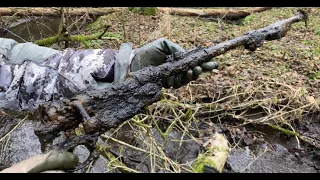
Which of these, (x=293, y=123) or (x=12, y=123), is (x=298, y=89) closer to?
(x=293, y=123)

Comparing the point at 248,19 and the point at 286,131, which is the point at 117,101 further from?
the point at 248,19

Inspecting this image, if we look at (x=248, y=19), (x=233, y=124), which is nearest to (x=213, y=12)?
(x=248, y=19)

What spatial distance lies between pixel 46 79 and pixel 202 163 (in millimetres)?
1486

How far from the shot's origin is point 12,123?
4.32 metres

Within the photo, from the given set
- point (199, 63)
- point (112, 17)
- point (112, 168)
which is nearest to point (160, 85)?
point (199, 63)

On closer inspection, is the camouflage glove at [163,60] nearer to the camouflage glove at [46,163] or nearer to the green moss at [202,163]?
the green moss at [202,163]

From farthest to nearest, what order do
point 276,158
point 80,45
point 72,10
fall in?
point 72,10, point 80,45, point 276,158

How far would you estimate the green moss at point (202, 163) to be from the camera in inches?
123

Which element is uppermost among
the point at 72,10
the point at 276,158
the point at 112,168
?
the point at 72,10

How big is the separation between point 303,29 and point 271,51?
1378 millimetres

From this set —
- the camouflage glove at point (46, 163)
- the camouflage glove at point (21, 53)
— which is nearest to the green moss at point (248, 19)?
the camouflage glove at point (21, 53)

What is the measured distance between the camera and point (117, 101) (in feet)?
7.85

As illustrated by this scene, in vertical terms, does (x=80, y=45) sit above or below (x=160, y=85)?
below

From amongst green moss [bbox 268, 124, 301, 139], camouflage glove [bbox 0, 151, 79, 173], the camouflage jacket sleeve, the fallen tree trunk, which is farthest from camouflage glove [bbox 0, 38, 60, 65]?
the fallen tree trunk
